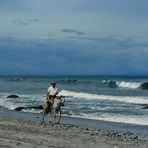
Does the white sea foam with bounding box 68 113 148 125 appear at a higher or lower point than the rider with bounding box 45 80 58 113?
lower

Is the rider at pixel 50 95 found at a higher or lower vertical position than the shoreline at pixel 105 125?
higher

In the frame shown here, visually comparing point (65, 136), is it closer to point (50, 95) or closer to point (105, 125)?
point (50, 95)

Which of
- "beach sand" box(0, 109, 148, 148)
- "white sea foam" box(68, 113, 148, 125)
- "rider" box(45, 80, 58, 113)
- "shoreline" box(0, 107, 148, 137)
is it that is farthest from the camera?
"white sea foam" box(68, 113, 148, 125)

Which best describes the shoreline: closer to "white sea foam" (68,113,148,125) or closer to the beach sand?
the beach sand

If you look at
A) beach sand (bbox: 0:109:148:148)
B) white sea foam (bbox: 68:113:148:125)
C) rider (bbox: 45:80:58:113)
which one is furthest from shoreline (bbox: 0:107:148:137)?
→ rider (bbox: 45:80:58:113)

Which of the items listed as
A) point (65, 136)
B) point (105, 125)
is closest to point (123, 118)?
point (105, 125)

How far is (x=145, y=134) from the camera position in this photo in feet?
60.3

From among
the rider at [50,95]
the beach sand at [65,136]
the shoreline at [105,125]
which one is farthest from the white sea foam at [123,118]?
the rider at [50,95]

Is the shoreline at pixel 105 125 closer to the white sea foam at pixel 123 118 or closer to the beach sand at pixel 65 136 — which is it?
the beach sand at pixel 65 136

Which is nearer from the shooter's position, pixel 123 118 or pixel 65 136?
pixel 65 136

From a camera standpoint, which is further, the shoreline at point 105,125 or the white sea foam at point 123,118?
the white sea foam at point 123,118

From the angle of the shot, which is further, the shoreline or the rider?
the rider

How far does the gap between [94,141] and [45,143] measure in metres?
1.92

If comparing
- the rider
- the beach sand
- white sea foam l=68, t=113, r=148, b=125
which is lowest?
the beach sand
